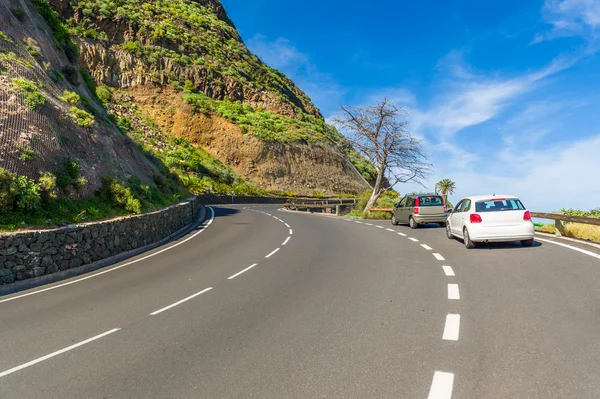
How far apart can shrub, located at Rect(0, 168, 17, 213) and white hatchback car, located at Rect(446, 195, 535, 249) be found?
12926 millimetres

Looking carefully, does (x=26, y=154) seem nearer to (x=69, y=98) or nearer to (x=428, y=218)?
(x=69, y=98)

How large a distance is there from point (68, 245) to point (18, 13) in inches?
700

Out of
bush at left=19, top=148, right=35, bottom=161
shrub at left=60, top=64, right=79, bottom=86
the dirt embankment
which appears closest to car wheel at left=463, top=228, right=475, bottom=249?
bush at left=19, top=148, right=35, bottom=161

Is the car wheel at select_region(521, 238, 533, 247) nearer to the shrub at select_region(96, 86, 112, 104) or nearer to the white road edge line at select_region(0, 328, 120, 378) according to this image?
the white road edge line at select_region(0, 328, 120, 378)

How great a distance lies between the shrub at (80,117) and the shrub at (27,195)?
6.82 meters

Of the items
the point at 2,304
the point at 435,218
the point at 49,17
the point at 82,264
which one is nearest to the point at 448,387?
the point at 2,304

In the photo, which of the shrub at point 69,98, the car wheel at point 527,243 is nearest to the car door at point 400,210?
the car wheel at point 527,243

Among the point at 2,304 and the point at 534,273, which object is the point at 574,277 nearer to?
the point at 534,273

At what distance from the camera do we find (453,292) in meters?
7.24

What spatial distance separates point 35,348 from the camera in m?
5.55

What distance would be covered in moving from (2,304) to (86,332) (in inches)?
140

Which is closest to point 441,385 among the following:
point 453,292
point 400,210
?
point 453,292

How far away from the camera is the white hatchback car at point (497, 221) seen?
11492 millimetres

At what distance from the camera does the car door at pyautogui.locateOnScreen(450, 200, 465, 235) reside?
13.3 meters
